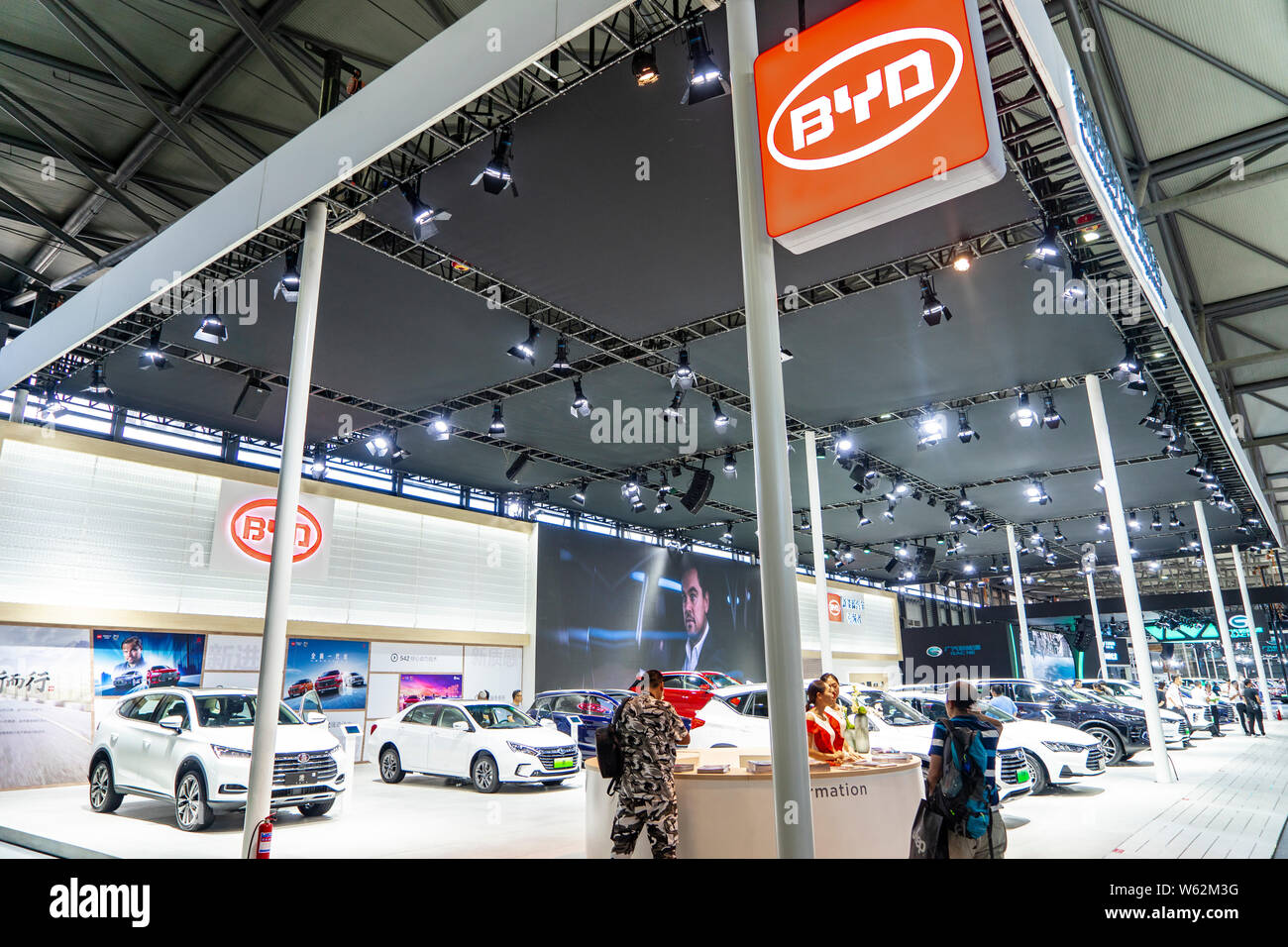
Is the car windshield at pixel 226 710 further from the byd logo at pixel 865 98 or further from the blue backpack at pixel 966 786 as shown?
the byd logo at pixel 865 98

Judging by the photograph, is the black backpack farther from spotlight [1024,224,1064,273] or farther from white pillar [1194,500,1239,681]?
white pillar [1194,500,1239,681]

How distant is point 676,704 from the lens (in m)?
12.1

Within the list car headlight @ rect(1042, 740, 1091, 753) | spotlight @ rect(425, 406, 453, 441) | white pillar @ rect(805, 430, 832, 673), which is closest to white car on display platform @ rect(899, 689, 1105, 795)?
car headlight @ rect(1042, 740, 1091, 753)

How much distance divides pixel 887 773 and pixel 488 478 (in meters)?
13.4

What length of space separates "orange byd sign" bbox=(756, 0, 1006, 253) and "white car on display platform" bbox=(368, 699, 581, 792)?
28.8 feet

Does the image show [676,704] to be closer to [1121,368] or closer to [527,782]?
[527,782]

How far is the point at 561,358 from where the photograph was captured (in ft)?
32.7

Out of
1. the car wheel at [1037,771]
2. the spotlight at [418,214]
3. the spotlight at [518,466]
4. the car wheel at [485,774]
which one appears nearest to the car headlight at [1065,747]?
the car wheel at [1037,771]

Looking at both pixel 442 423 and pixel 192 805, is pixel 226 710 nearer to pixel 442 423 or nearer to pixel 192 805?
pixel 192 805

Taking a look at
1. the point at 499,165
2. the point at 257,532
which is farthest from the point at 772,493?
the point at 257,532

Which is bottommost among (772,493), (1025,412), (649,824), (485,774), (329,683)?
(485,774)

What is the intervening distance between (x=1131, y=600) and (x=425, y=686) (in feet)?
41.2
